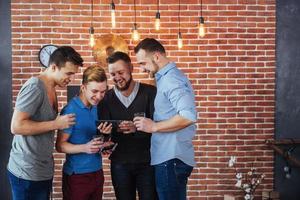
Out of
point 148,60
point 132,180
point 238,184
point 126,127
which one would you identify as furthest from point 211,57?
point 126,127

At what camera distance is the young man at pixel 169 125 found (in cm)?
293

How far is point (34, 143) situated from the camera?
2.88 m

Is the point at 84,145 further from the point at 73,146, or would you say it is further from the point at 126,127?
the point at 126,127

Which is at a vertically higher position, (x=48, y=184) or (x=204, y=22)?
(x=204, y=22)

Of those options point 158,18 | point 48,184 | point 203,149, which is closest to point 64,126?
point 48,184

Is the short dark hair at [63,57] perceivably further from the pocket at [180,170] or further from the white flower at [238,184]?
the white flower at [238,184]

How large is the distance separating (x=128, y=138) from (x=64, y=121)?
66 cm

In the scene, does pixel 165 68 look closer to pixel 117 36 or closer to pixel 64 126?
pixel 64 126

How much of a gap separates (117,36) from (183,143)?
7.69 ft

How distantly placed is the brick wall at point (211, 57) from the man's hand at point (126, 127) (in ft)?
6.87

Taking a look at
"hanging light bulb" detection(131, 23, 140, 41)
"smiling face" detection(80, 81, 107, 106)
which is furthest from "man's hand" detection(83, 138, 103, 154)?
"hanging light bulb" detection(131, 23, 140, 41)

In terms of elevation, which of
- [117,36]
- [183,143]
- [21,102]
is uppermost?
[117,36]

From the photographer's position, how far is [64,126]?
9.25 ft

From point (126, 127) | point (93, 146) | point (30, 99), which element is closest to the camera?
point (30, 99)
